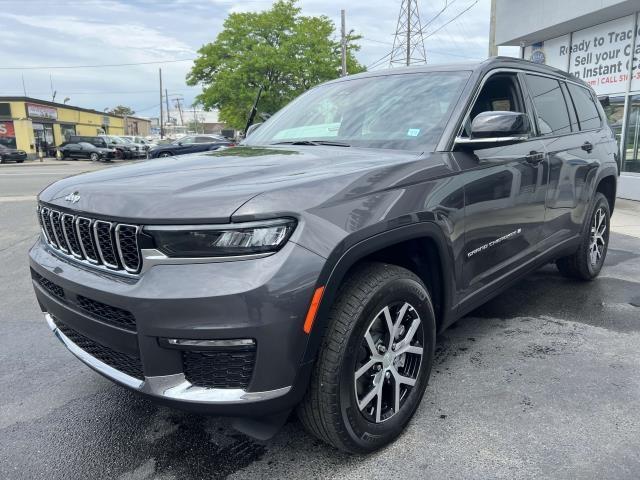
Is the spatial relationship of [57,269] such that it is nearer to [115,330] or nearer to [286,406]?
[115,330]

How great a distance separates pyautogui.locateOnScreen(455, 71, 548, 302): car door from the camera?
2.78 metres

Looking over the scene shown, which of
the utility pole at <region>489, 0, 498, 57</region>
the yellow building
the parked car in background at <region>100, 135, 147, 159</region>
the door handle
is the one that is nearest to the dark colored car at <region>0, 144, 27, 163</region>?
the yellow building

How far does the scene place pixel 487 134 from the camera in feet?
8.87

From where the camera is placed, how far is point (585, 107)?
14.9ft

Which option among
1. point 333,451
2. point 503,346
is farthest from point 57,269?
point 503,346

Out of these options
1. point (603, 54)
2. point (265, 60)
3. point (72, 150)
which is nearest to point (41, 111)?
point (72, 150)

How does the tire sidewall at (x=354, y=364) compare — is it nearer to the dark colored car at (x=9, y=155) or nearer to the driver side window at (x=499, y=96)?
the driver side window at (x=499, y=96)

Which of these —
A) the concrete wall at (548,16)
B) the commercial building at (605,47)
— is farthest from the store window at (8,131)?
the commercial building at (605,47)

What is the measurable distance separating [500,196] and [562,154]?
1113 millimetres

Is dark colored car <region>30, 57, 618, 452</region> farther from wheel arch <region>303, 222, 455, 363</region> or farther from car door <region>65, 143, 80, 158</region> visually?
car door <region>65, 143, 80, 158</region>

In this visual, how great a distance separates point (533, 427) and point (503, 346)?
0.99 metres

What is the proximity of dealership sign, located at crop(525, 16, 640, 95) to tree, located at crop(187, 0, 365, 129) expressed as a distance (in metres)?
19.1

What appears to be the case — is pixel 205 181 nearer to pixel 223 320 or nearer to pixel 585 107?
pixel 223 320

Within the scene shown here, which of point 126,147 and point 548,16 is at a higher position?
point 548,16
